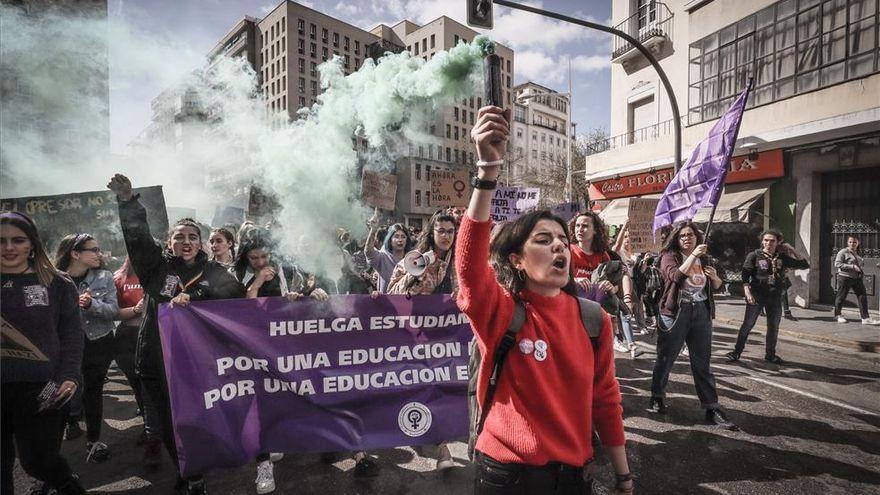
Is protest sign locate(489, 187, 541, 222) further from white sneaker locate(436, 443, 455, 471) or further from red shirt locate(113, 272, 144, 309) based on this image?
red shirt locate(113, 272, 144, 309)

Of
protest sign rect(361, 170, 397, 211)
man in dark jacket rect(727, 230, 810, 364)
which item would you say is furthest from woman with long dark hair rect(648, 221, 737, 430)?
protest sign rect(361, 170, 397, 211)

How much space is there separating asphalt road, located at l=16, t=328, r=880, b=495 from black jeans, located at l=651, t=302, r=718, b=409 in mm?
293

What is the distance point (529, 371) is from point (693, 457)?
2.92 m

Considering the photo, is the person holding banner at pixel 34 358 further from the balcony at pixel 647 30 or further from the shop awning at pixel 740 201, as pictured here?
the balcony at pixel 647 30

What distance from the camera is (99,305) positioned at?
162 inches

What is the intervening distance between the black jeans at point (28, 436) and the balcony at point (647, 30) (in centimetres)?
1851

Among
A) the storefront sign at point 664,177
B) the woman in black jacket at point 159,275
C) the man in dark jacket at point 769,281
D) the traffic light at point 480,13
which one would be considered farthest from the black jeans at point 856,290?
the woman in black jacket at point 159,275

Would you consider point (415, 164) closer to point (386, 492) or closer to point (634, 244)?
point (634, 244)

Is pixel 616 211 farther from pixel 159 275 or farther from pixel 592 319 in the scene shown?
pixel 592 319

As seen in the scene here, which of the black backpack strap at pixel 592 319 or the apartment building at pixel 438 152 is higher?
the apartment building at pixel 438 152

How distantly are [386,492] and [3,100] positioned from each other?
15.4 feet

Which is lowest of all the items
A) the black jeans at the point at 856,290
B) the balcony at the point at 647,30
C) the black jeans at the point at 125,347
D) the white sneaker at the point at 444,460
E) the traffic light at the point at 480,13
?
the white sneaker at the point at 444,460

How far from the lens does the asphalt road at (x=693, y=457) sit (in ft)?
10.6

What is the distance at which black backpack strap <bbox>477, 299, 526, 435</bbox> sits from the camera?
63.6 inches
